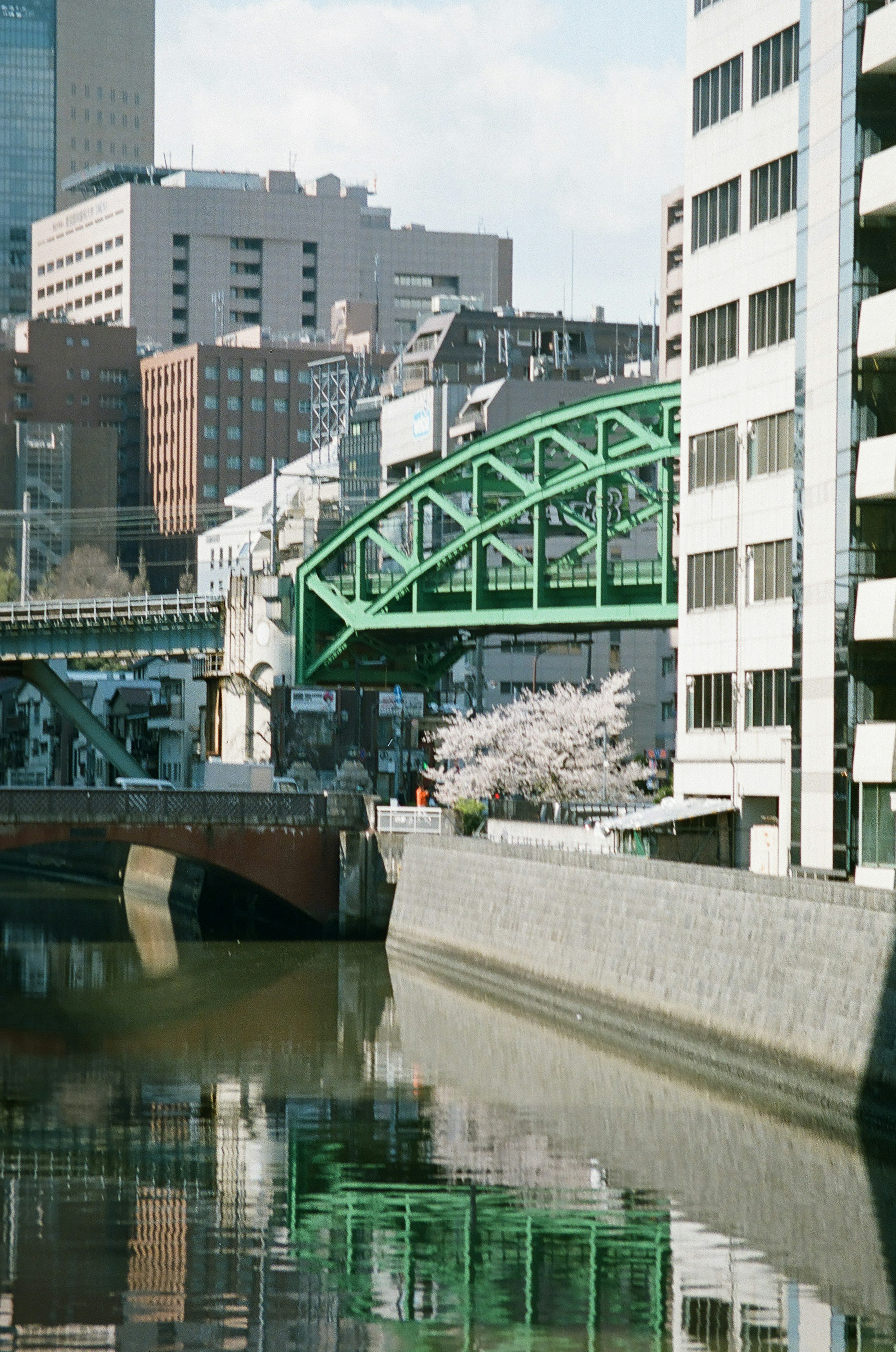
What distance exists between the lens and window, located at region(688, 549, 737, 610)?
54.9 m

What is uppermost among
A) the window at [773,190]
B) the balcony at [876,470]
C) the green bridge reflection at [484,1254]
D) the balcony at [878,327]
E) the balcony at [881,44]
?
the balcony at [881,44]

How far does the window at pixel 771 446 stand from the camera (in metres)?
51.2

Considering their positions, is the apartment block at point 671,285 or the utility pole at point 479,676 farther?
the apartment block at point 671,285

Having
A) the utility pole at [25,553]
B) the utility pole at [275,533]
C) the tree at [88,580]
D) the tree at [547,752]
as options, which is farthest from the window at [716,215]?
the tree at [88,580]

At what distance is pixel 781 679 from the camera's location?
170 feet

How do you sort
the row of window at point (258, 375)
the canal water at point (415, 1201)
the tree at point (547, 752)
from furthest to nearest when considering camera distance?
the row of window at point (258, 375) → the tree at point (547, 752) → the canal water at point (415, 1201)

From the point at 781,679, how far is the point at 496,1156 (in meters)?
20.6

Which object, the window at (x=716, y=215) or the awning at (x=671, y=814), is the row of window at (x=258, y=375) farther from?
the awning at (x=671, y=814)

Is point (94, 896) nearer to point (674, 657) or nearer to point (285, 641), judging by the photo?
point (285, 641)

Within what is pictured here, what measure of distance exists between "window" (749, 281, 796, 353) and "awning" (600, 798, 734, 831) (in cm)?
1154

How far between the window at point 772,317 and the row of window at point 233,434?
136033 mm

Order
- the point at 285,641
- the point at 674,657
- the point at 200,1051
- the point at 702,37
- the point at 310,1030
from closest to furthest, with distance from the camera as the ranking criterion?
the point at 200,1051, the point at 310,1030, the point at 702,37, the point at 285,641, the point at 674,657

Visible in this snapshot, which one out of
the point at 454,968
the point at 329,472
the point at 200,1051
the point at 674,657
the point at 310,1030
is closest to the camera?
the point at 200,1051

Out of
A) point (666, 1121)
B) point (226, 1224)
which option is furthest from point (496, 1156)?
point (226, 1224)
